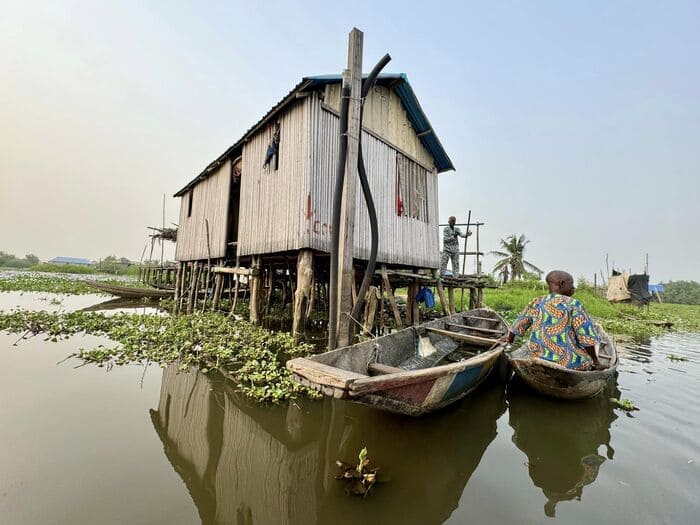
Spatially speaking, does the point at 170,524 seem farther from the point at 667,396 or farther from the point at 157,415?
the point at 667,396

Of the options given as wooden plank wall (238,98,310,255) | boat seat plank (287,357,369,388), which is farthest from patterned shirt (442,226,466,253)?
boat seat plank (287,357,369,388)

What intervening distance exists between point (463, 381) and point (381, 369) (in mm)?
903

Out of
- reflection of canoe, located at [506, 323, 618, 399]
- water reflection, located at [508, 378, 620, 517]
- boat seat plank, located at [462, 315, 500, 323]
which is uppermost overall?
→ boat seat plank, located at [462, 315, 500, 323]

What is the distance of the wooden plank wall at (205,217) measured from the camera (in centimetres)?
989

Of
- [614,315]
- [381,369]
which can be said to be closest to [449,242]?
[381,369]

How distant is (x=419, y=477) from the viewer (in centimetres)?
236

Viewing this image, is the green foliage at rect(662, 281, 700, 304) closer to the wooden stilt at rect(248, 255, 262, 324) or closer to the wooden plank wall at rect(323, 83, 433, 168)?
the wooden plank wall at rect(323, 83, 433, 168)

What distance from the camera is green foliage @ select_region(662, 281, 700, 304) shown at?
43097mm

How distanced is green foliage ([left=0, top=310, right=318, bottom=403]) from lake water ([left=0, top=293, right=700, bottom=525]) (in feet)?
1.35

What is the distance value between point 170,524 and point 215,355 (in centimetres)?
370

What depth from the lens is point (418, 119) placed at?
8.92 m

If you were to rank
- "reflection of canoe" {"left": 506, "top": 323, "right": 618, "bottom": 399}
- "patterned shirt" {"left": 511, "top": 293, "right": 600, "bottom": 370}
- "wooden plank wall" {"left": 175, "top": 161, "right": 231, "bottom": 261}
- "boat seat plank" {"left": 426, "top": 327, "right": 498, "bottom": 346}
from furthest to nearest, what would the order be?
"wooden plank wall" {"left": 175, "top": 161, "right": 231, "bottom": 261}, "boat seat plank" {"left": 426, "top": 327, "right": 498, "bottom": 346}, "patterned shirt" {"left": 511, "top": 293, "right": 600, "bottom": 370}, "reflection of canoe" {"left": 506, "top": 323, "right": 618, "bottom": 399}

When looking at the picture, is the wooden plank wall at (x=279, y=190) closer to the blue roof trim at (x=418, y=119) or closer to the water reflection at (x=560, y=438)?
the blue roof trim at (x=418, y=119)

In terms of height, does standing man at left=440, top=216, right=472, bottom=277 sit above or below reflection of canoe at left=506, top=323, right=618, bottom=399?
above
